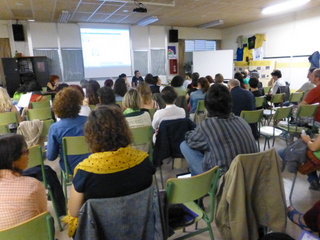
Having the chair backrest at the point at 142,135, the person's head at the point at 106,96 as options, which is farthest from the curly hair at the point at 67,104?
the person's head at the point at 106,96

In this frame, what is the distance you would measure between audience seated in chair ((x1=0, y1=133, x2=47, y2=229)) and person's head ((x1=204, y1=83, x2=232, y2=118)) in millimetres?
1325

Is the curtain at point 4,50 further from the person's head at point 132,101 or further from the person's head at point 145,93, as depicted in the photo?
the person's head at point 132,101

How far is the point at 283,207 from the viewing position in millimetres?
1663

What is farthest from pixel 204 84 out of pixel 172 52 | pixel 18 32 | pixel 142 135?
pixel 18 32

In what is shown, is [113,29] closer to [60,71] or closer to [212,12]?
[60,71]

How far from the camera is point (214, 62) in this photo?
1030cm

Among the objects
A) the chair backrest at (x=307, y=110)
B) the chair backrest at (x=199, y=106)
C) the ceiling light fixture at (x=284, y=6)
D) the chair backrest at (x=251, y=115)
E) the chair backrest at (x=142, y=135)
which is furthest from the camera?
the ceiling light fixture at (x=284, y=6)

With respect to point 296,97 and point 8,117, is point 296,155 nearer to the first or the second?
point 296,97

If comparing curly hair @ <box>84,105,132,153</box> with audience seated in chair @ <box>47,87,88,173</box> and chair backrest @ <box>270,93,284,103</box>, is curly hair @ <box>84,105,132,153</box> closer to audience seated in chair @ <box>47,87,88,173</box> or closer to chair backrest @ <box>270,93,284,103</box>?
audience seated in chair @ <box>47,87,88,173</box>

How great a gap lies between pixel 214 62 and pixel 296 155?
848 cm

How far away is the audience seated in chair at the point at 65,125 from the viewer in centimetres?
230

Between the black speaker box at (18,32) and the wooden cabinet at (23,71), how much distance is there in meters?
0.65

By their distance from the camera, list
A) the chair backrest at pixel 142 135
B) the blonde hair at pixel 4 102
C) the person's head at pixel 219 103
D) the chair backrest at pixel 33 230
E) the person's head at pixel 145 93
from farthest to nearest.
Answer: the person's head at pixel 145 93 → the blonde hair at pixel 4 102 → the chair backrest at pixel 142 135 → the person's head at pixel 219 103 → the chair backrest at pixel 33 230

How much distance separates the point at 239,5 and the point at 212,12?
997 mm
